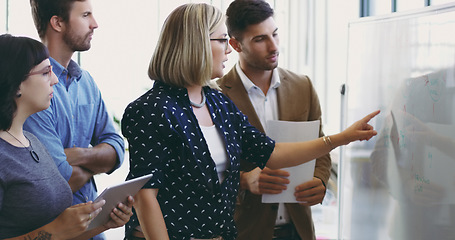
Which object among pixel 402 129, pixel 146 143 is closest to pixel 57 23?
pixel 146 143

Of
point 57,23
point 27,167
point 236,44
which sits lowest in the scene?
point 27,167

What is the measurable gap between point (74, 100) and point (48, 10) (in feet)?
1.21

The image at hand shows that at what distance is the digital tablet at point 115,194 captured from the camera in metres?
1.38

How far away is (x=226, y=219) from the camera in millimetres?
1610

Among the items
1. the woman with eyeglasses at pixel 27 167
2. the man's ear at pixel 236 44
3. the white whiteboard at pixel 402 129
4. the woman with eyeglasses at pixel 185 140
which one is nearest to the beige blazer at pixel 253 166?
the man's ear at pixel 236 44

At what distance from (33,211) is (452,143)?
4.72 feet

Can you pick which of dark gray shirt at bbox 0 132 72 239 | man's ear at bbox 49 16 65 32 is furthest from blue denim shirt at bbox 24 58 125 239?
dark gray shirt at bbox 0 132 72 239

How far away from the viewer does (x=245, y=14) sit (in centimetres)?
224

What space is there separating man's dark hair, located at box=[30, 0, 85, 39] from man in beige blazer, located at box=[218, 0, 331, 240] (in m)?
0.77

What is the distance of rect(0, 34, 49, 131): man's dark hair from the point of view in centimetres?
136

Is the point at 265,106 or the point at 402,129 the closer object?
the point at 402,129

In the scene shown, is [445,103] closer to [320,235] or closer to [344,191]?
[344,191]

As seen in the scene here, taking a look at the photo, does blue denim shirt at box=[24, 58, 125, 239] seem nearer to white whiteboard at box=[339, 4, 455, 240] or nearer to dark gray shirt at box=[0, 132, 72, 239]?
dark gray shirt at box=[0, 132, 72, 239]

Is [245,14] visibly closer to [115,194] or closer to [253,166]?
[253,166]
